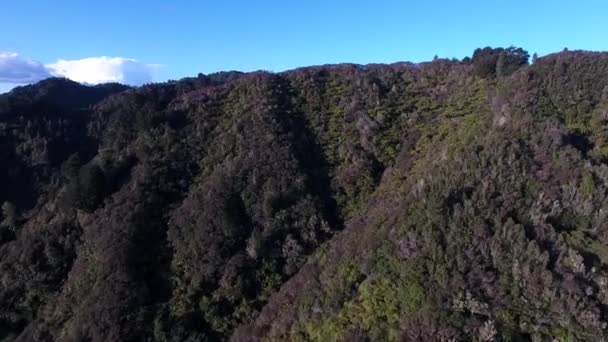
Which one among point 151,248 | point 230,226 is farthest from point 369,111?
point 151,248

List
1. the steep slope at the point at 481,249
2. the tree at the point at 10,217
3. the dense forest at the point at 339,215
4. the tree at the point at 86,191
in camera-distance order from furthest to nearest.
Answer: the tree at the point at 10,217
the tree at the point at 86,191
the dense forest at the point at 339,215
the steep slope at the point at 481,249

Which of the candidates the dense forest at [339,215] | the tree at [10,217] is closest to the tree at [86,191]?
the dense forest at [339,215]


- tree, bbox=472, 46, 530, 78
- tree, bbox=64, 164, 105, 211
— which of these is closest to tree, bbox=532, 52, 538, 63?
tree, bbox=472, 46, 530, 78

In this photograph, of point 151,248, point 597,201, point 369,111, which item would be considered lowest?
point 151,248

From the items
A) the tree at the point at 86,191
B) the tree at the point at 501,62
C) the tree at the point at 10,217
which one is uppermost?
the tree at the point at 501,62

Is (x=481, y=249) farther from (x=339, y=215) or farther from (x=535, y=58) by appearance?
(x=535, y=58)

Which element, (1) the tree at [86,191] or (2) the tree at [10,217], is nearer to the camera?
(1) the tree at [86,191]

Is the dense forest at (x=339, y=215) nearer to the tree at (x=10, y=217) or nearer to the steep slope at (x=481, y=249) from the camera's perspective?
the steep slope at (x=481, y=249)

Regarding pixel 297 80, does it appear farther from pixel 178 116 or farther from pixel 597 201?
pixel 597 201
